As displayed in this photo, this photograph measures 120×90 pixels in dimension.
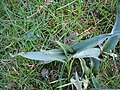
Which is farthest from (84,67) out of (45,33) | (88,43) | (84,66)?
(45,33)

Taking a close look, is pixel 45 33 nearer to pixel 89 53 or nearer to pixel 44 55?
pixel 44 55

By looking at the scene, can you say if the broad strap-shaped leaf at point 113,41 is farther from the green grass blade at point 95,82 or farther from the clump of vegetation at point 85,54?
the green grass blade at point 95,82

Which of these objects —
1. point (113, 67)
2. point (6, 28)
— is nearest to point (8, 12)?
point (6, 28)

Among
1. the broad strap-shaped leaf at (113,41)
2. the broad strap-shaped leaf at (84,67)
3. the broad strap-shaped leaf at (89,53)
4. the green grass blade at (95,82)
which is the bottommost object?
the green grass blade at (95,82)

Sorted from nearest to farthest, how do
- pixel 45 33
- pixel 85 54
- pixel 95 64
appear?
1. pixel 85 54
2. pixel 95 64
3. pixel 45 33

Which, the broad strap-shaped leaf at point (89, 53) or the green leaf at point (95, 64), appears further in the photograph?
the green leaf at point (95, 64)

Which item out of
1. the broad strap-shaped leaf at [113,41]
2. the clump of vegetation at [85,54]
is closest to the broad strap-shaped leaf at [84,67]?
the clump of vegetation at [85,54]

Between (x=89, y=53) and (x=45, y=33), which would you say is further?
(x=45, y=33)

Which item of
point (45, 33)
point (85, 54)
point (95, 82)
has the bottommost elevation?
point (95, 82)

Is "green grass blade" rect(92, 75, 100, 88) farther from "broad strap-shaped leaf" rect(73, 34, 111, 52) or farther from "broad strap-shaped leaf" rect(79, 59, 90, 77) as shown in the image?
"broad strap-shaped leaf" rect(73, 34, 111, 52)
